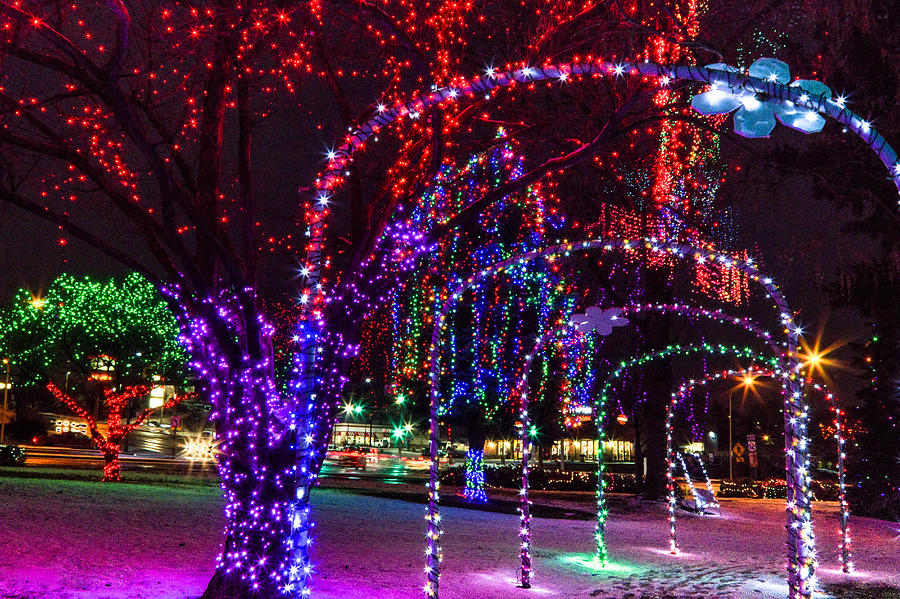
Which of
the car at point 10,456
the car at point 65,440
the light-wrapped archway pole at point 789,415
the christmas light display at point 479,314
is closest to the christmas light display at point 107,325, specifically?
the car at point 10,456

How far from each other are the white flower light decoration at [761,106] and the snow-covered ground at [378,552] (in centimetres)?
635

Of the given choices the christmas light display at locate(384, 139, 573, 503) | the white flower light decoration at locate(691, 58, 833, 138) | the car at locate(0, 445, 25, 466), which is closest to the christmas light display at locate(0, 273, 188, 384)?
the car at locate(0, 445, 25, 466)

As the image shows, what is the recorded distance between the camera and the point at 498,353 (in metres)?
23.2

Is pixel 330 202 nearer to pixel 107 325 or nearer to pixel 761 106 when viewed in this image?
pixel 761 106

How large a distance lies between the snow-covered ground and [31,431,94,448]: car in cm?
3521

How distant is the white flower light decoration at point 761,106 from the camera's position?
5137 millimetres

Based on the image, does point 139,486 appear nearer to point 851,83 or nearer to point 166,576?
point 166,576

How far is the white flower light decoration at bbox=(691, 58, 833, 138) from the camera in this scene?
514 cm

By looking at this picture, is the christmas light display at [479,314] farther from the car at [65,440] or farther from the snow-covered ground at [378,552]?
the car at [65,440]

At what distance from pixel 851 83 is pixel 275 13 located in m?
13.0

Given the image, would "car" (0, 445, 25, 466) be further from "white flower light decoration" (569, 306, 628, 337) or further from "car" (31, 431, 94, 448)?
"white flower light decoration" (569, 306, 628, 337)

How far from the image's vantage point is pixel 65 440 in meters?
52.3

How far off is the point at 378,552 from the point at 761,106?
9086 millimetres

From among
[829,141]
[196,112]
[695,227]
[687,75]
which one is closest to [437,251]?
[695,227]
